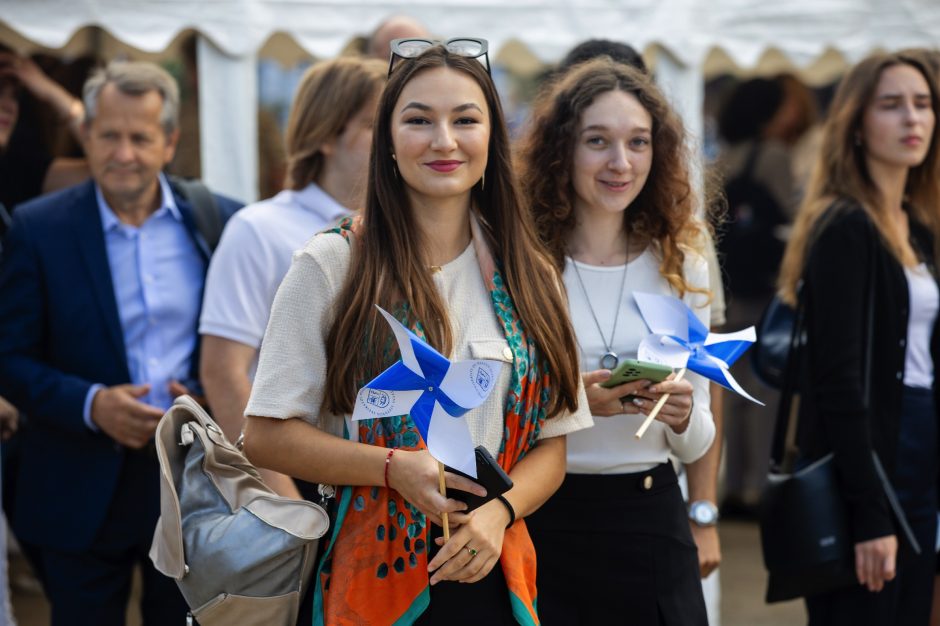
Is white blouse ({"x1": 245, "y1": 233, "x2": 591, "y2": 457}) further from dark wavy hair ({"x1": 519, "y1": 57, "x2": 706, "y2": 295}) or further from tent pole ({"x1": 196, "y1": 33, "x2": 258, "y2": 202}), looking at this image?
tent pole ({"x1": 196, "y1": 33, "x2": 258, "y2": 202})

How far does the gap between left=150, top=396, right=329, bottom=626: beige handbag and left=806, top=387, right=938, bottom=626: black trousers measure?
1.90 meters

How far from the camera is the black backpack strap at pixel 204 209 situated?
370 centimetres

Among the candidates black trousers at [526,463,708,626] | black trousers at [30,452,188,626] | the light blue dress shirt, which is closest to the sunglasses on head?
black trousers at [526,463,708,626]

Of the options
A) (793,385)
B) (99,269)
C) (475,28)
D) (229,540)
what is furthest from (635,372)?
(475,28)

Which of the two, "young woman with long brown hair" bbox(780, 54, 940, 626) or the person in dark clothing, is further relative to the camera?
the person in dark clothing

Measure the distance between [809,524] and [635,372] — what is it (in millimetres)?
1162

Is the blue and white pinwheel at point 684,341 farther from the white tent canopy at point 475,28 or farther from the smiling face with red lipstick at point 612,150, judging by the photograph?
the white tent canopy at point 475,28

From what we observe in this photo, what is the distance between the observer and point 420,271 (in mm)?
2314

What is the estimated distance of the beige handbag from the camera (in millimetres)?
2258

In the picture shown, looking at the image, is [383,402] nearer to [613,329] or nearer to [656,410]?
[656,410]

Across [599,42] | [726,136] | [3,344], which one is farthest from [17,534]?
[726,136]

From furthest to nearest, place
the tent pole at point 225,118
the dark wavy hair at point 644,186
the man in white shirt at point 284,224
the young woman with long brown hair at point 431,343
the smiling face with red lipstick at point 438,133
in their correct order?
the tent pole at point 225,118 → the man in white shirt at point 284,224 → the dark wavy hair at point 644,186 → the smiling face with red lipstick at point 438,133 → the young woman with long brown hair at point 431,343

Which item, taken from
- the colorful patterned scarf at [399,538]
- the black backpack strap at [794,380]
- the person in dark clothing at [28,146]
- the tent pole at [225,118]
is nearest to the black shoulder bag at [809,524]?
the black backpack strap at [794,380]

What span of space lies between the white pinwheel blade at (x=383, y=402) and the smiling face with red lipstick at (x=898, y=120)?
2209 mm
